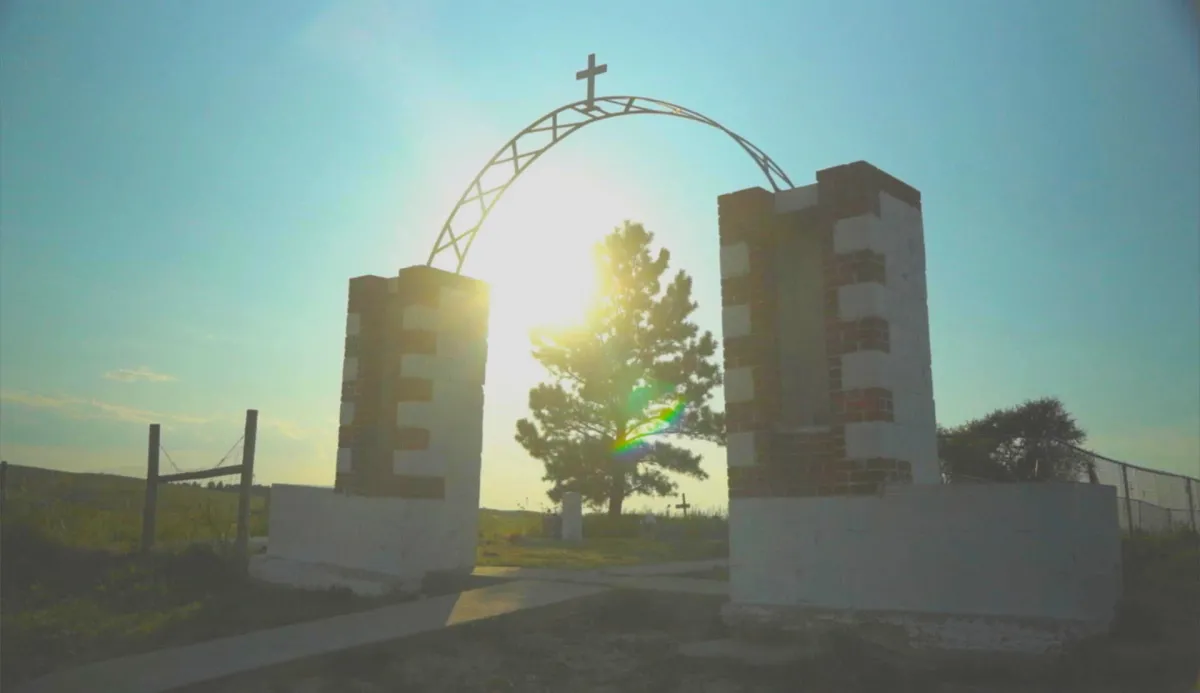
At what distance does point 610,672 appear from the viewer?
6359 mm

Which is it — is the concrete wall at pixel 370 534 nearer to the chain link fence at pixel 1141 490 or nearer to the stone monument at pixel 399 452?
the stone monument at pixel 399 452

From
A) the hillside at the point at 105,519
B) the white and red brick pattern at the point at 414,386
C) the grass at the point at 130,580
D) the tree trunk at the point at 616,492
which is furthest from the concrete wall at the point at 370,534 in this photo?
the tree trunk at the point at 616,492

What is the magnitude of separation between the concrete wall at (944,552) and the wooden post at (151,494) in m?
10.7

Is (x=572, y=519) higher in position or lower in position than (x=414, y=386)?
lower

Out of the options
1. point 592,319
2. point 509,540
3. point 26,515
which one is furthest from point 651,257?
point 26,515

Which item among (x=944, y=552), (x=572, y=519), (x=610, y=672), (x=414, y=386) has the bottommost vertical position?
(x=610, y=672)

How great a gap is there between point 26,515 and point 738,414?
43.8 ft

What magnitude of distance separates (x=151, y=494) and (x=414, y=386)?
682cm

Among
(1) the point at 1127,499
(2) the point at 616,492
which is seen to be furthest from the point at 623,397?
(1) the point at 1127,499

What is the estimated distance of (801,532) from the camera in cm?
720

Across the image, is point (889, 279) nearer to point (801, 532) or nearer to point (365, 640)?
point (801, 532)

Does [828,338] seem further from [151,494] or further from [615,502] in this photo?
[615,502]

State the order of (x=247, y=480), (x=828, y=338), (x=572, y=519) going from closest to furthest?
(x=828, y=338), (x=247, y=480), (x=572, y=519)

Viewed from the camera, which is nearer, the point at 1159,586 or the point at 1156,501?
the point at 1159,586
